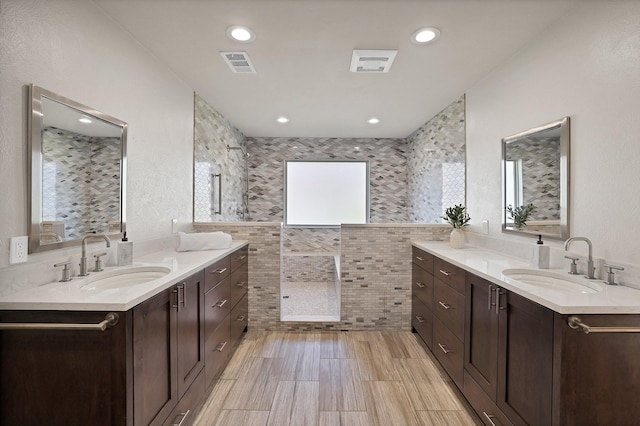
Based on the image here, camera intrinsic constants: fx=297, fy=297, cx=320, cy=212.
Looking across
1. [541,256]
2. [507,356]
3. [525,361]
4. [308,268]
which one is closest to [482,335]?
[507,356]

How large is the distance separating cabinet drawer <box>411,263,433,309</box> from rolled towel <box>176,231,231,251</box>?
1.84 meters

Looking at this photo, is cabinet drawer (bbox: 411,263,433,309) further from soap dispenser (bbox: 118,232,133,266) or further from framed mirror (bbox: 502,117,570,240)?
soap dispenser (bbox: 118,232,133,266)

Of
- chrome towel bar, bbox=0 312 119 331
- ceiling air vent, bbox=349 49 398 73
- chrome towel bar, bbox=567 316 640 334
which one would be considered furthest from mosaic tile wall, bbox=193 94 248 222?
chrome towel bar, bbox=567 316 640 334

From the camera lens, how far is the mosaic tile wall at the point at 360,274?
3.20 metres

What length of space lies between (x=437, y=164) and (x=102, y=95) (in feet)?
11.7

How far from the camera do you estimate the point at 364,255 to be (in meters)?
3.21

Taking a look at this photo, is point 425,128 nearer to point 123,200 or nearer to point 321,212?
point 321,212

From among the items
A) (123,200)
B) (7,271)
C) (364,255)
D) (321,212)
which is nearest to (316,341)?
(364,255)

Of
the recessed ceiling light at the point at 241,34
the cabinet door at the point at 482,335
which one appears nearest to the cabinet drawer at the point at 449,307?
the cabinet door at the point at 482,335

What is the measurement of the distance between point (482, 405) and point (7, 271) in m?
2.51

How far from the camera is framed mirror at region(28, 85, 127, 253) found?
1.42 metres

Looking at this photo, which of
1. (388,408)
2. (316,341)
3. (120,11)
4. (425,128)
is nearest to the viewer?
(120,11)

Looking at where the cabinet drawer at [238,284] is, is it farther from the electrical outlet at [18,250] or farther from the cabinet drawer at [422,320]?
the cabinet drawer at [422,320]

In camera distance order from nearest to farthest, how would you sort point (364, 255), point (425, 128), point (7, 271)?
point (7, 271) < point (364, 255) < point (425, 128)
